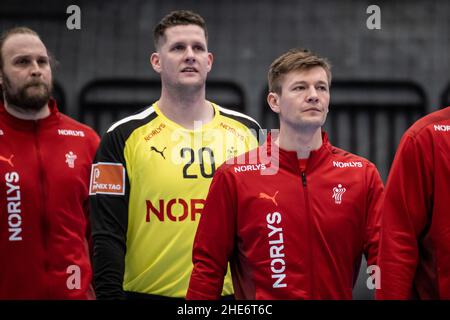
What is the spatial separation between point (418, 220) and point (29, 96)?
2458 millimetres

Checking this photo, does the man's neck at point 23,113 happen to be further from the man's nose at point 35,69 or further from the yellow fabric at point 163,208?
the yellow fabric at point 163,208

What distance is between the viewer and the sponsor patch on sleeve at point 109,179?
443 cm

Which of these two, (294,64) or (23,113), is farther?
(23,113)

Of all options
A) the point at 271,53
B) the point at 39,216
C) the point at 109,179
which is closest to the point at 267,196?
the point at 109,179

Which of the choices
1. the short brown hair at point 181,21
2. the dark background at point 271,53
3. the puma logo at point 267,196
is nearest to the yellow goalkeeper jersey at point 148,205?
the short brown hair at point 181,21

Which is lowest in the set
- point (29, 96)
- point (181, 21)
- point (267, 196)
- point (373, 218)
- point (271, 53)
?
point (373, 218)

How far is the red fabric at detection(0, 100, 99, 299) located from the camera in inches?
184

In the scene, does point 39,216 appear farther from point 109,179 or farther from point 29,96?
point 29,96

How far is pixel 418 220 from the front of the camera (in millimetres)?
3496

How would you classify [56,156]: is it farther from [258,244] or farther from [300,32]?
[300,32]

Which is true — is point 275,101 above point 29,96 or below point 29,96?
below

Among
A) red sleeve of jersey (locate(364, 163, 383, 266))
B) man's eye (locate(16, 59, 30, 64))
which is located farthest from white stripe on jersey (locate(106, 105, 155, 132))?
red sleeve of jersey (locate(364, 163, 383, 266))

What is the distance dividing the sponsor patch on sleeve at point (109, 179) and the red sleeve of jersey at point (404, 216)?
1519mm

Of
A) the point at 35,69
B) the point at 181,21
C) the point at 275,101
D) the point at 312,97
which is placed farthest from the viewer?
the point at 35,69
